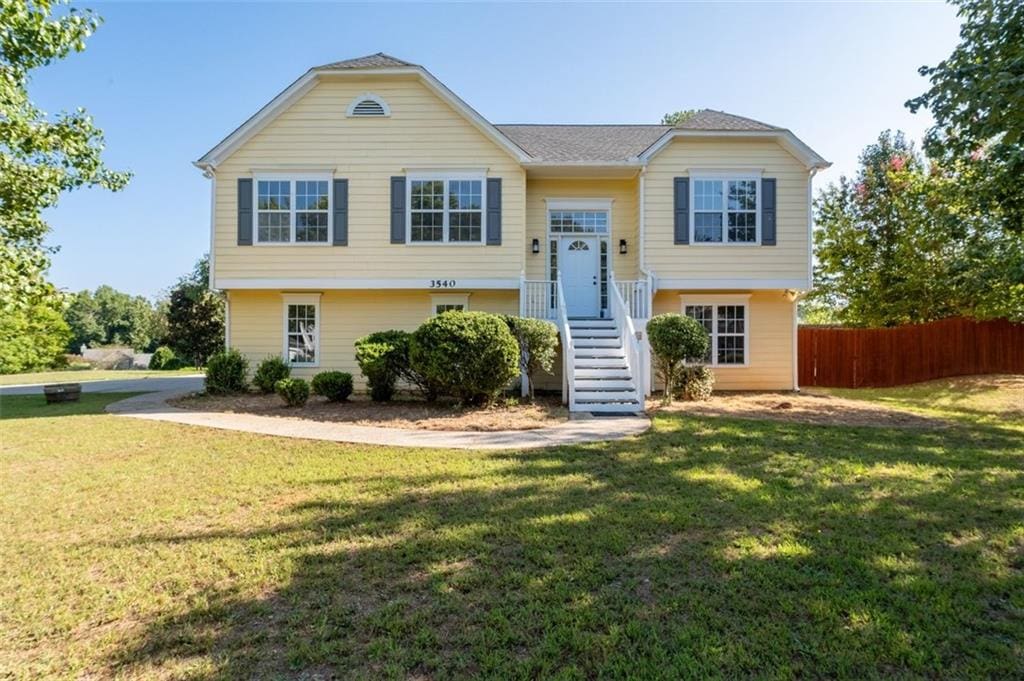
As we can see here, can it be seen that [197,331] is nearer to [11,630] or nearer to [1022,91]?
[11,630]

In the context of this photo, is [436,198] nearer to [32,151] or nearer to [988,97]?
[32,151]

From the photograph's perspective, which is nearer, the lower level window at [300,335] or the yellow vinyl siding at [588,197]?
the lower level window at [300,335]

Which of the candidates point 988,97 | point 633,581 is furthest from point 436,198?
point 633,581

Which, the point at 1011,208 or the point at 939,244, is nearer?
the point at 1011,208

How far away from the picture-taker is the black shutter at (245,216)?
12.6 m

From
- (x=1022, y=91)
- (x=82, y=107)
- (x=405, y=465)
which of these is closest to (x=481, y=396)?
(x=405, y=465)

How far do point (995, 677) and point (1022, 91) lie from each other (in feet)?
A: 26.4

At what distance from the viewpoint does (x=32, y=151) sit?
10.2 metres

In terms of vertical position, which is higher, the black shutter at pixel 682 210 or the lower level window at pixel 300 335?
the black shutter at pixel 682 210

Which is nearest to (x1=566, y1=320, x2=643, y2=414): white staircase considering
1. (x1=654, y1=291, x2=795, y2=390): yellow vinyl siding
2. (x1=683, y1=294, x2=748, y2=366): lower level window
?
(x1=654, y1=291, x2=795, y2=390): yellow vinyl siding

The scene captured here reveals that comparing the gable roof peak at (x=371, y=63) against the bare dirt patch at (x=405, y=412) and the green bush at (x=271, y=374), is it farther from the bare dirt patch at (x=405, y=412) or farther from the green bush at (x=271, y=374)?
the bare dirt patch at (x=405, y=412)

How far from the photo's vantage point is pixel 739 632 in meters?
2.72

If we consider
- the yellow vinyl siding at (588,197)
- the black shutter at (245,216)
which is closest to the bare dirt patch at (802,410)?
the yellow vinyl siding at (588,197)

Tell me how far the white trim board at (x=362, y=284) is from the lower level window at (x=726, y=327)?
16.6 feet
